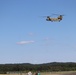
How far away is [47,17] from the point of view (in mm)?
62969

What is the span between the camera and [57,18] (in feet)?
200

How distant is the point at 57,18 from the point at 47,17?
2.56 metres
